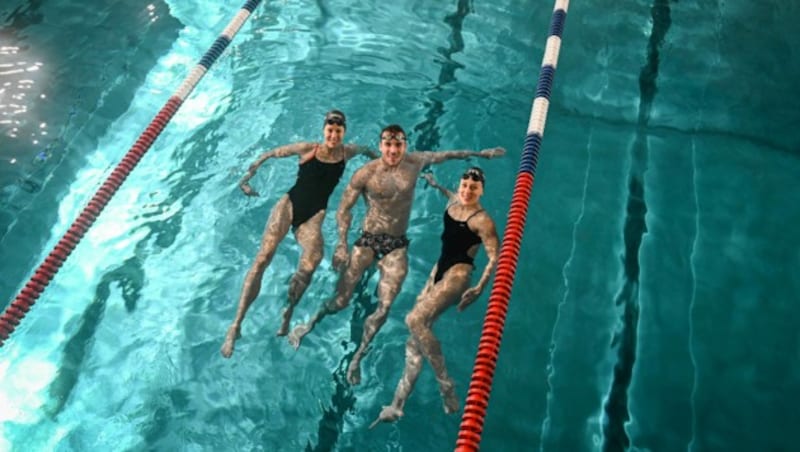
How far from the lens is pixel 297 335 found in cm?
391

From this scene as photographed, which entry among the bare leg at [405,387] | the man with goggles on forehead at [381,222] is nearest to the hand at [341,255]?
the man with goggles on forehead at [381,222]

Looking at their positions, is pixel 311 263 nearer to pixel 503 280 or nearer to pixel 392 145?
pixel 392 145

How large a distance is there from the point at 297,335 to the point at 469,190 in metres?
1.29

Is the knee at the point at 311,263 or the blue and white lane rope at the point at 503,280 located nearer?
the blue and white lane rope at the point at 503,280

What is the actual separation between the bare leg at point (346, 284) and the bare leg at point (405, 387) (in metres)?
0.54

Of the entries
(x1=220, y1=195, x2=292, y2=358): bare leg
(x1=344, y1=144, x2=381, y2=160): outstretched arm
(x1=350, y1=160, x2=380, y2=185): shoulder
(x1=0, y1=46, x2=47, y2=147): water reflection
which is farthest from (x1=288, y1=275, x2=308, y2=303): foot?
(x1=0, y1=46, x2=47, y2=147): water reflection

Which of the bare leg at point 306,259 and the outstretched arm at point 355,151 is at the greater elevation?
the outstretched arm at point 355,151

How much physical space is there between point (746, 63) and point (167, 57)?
5125 millimetres

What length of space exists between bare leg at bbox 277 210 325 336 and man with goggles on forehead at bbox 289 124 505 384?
0.11 m

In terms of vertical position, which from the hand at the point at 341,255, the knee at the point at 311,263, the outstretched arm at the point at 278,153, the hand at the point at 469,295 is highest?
the outstretched arm at the point at 278,153

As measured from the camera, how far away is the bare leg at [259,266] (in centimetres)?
373

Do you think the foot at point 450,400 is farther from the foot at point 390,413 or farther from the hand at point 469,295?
the hand at point 469,295

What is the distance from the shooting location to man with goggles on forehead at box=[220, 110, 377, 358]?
12.3ft

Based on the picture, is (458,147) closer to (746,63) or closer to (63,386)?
(746,63)
